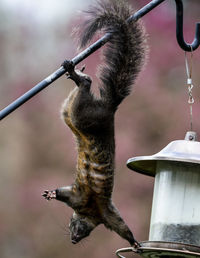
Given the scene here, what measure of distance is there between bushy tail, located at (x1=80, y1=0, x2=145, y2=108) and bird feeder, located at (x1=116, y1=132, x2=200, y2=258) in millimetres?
433

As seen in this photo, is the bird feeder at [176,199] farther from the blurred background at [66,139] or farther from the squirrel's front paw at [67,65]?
the blurred background at [66,139]

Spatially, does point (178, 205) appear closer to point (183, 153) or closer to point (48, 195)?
point (183, 153)

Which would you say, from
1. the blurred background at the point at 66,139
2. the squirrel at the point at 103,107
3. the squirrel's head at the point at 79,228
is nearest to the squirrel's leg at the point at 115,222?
the squirrel at the point at 103,107

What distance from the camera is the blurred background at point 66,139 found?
8961 millimetres

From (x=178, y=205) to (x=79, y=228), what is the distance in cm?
87

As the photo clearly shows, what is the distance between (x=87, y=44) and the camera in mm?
4359

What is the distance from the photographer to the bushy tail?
4.36m

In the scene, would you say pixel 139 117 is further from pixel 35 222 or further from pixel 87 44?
pixel 87 44

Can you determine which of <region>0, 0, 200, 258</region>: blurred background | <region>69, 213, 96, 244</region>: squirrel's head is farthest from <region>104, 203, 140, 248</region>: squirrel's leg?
<region>0, 0, 200, 258</region>: blurred background

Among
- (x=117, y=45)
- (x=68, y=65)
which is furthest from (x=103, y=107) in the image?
(x=68, y=65)

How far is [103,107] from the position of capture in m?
4.63

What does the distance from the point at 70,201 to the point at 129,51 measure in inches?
33.3

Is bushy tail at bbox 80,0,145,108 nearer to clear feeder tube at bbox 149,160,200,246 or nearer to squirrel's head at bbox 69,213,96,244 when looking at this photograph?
clear feeder tube at bbox 149,160,200,246

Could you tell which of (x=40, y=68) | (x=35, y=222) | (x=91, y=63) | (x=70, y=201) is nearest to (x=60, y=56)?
(x=40, y=68)
